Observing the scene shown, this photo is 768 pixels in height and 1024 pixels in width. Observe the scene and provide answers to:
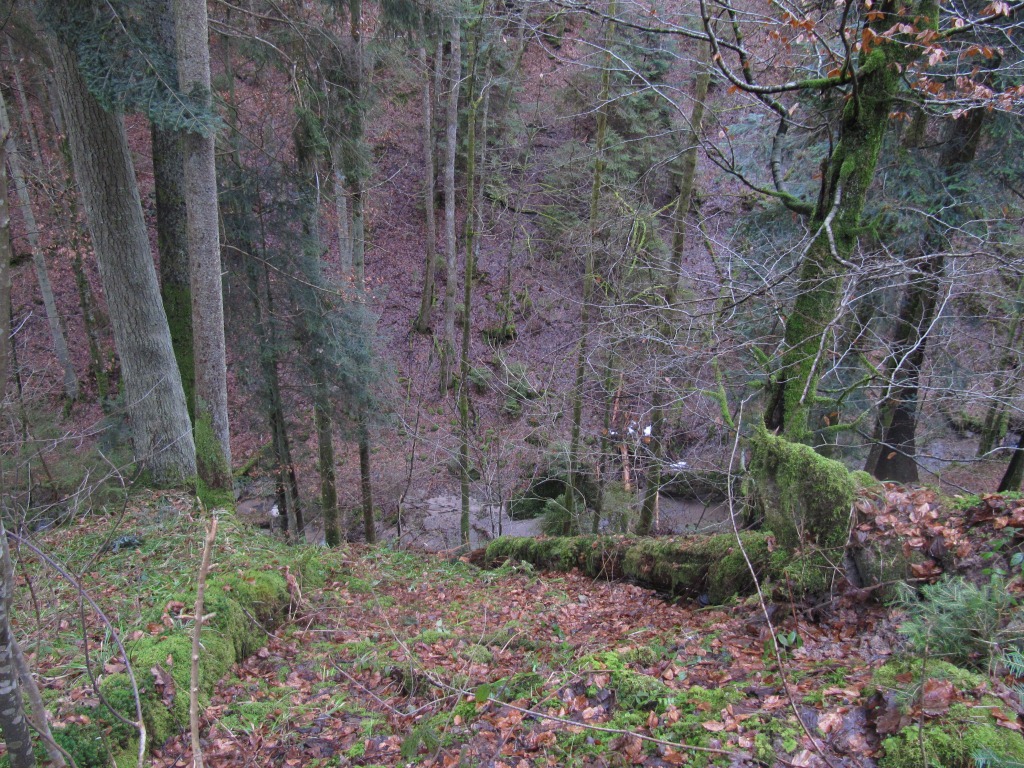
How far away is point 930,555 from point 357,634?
415 centimetres

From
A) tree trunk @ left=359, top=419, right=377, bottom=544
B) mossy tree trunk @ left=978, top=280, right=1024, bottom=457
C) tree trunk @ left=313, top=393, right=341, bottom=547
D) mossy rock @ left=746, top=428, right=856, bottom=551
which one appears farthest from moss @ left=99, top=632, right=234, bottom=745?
tree trunk @ left=359, top=419, right=377, bottom=544

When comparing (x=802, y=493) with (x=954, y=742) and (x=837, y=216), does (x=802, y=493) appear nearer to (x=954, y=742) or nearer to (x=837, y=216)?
(x=954, y=742)

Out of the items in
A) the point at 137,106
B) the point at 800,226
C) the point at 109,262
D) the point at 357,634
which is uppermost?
the point at 137,106

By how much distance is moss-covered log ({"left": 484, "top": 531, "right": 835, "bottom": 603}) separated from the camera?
4.02 m

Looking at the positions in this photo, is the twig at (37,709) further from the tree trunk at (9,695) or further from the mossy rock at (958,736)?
the mossy rock at (958,736)

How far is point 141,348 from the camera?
7.27 meters


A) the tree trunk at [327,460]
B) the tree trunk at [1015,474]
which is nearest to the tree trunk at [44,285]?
the tree trunk at [327,460]

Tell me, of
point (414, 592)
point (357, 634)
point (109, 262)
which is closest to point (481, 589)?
point (414, 592)

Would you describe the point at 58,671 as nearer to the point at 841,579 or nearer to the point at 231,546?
the point at 231,546

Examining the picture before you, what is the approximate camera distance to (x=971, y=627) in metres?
2.47

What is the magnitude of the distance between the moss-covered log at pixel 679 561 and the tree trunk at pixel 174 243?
509 centimetres

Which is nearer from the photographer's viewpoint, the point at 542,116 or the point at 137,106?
the point at 137,106

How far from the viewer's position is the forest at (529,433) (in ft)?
8.93

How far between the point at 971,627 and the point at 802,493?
4.63ft
